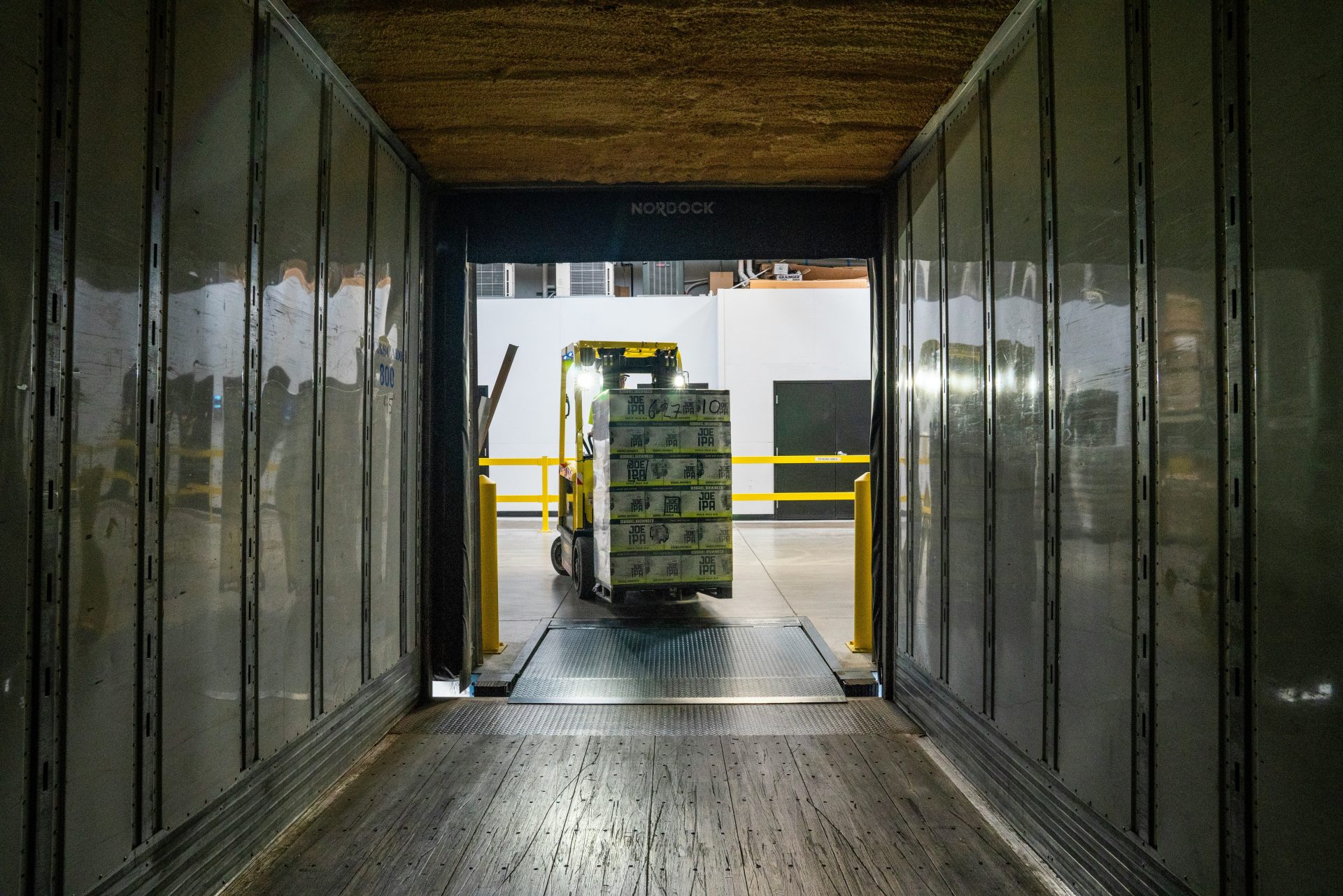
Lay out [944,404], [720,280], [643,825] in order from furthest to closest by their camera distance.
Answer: [720,280]
[944,404]
[643,825]

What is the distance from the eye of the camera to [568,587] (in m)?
8.74

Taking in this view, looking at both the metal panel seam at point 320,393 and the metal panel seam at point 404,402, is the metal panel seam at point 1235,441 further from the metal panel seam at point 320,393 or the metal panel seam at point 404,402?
the metal panel seam at point 404,402

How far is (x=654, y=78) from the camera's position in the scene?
142 inches

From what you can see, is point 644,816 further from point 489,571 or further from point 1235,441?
point 489,571

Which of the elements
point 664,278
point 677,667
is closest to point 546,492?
point 664,278

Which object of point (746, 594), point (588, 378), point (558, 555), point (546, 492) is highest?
point (588, 378)

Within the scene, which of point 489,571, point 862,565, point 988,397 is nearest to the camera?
point 988,397

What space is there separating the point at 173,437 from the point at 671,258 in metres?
3.48

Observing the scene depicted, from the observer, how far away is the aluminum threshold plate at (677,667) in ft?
16.4

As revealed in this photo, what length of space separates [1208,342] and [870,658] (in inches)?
168

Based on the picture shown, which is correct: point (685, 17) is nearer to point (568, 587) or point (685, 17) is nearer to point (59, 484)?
point (59, 484)

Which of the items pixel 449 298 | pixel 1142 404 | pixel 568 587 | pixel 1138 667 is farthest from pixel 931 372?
pixel 568 587

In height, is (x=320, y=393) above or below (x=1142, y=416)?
above

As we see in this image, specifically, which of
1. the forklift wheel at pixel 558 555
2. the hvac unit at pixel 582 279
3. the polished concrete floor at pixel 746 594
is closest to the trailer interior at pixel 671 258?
the polished concrete floor at pixel 746 594
